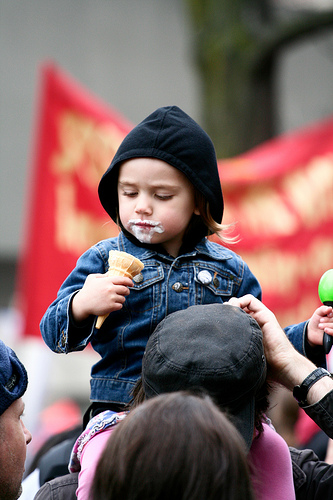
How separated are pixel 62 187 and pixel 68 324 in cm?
302

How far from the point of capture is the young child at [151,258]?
7.29ft

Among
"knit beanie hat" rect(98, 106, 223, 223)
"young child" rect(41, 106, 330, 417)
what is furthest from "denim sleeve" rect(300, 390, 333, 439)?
"knit beanie hat" rect(98, 106, 223, 223)

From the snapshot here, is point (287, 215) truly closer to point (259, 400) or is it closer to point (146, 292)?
point (146, 292)

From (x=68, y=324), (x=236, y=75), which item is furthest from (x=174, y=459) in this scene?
(x=236, y=75)

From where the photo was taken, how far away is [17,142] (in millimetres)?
14328

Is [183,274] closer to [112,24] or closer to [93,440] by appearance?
[93,440]

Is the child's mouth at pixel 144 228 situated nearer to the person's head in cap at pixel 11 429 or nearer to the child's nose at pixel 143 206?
the child's nose at pixel 143 206

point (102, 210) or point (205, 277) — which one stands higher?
point (205, 277)

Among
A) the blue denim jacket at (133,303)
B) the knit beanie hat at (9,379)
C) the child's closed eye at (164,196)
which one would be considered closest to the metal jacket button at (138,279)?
Answer: the blue denim jacket at (133,303)

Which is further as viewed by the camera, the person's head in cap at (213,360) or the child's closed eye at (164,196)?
the child's closed eye at (164,196)

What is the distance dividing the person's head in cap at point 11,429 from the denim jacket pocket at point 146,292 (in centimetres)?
40

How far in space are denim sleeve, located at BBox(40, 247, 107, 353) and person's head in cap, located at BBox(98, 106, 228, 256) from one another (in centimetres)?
20

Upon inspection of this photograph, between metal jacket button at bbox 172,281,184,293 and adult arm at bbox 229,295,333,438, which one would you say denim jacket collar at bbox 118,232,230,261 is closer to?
metal jacket button at bbox 172,281,184,293

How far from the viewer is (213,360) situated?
1785 mm
